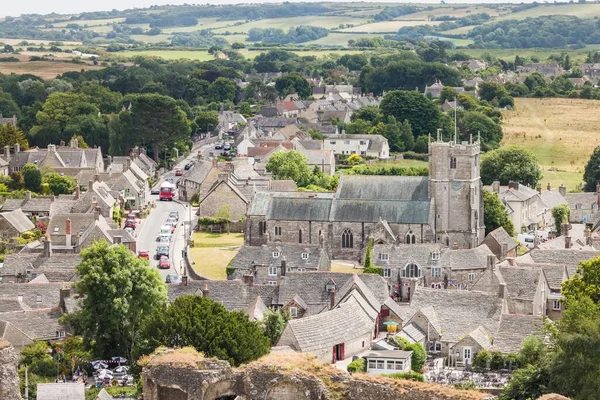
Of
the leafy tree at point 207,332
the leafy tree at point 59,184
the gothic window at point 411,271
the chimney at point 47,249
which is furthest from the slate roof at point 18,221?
the leafy tree at point 207,332

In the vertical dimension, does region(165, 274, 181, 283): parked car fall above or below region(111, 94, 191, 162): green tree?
below

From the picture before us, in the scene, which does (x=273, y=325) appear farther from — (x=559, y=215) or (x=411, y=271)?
(x=559, y=215)

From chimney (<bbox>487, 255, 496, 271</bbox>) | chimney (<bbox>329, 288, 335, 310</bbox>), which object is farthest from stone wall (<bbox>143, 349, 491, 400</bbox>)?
chimney (<bbox>487, 255, 496, 271</bbox>)

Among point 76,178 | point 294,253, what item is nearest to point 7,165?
point 76,178

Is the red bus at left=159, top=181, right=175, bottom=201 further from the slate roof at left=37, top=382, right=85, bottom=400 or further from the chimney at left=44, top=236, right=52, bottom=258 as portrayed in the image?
the slate roof at left=37, top=382, right=85, bottom=400

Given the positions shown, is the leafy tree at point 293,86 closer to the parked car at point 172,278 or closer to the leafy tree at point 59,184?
the leafy tree at point 59,184
